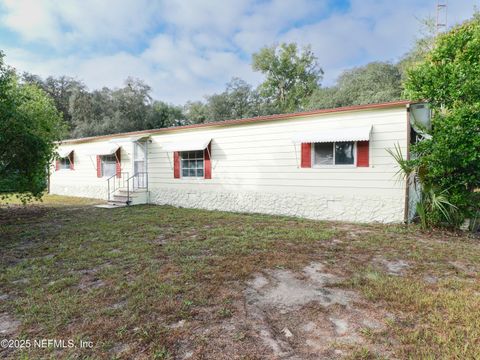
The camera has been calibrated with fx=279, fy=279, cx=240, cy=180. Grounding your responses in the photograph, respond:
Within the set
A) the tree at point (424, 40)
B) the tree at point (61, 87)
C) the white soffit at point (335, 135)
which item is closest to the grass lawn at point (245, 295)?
the white soffit at point (335, 135)

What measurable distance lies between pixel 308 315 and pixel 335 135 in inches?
235

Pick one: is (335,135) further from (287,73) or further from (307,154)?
(287,73)

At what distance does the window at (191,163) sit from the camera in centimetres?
1082

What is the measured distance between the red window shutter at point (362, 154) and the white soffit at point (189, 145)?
17.1 feet

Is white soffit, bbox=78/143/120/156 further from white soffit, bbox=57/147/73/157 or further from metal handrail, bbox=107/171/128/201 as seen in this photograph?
white soffit, bbox=57/147/73/157

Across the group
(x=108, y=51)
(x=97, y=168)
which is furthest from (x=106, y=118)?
(x=97, y=168)

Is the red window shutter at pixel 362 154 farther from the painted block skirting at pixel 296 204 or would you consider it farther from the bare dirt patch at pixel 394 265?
the bare dirt patch at pixel 394 265

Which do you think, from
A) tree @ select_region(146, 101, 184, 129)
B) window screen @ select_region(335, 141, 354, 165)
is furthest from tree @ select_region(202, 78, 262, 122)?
window screen @ select_region(335, 141, 354, 165)

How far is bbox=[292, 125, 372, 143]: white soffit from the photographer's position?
741cm

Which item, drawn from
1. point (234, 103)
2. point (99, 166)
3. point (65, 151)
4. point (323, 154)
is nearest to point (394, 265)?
point (323, 154)

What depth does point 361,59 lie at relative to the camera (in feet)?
89.2

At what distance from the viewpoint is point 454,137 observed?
6176 mm

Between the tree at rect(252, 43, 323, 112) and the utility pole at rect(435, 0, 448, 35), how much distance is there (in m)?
15.5

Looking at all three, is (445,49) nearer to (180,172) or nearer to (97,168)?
(180,172)
